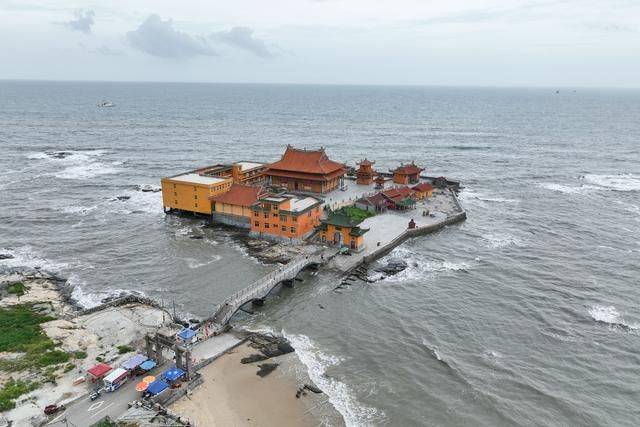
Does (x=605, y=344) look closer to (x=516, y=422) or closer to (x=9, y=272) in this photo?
(x=516, y=422)

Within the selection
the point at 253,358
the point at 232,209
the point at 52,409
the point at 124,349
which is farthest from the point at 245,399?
the point at 232,209

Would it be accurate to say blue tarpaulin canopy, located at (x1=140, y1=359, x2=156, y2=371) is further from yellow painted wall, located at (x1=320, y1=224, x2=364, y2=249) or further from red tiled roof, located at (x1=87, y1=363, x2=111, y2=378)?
yellow painted wall, located at (x1=320, y1=224, x2=364, y2=249)

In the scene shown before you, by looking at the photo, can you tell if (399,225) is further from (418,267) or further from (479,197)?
(479,197)

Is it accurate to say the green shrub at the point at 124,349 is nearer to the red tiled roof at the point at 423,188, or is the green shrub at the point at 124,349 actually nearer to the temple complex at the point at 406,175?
the red tiled roof at the point at 423,188

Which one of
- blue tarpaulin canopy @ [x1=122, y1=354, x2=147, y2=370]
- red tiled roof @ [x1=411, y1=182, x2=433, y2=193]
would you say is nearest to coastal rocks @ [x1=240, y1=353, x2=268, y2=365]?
blue tarpaulin canopy @ [x1=122, y1=354, x2=147, y2=370]

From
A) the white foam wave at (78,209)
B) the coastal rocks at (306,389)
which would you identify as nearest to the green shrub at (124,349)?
the coastal rocks at (306,389)

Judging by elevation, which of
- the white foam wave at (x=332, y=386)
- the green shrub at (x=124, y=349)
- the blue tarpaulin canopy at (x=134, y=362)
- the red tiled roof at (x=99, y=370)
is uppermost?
the red tiled roof at (x=99, y=370)
